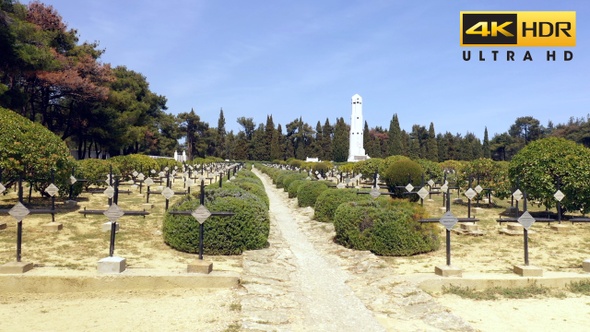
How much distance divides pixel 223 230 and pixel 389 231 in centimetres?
410

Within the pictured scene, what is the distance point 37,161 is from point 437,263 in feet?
43.7

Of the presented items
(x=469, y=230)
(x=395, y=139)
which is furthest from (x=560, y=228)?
(x=395, y=139)

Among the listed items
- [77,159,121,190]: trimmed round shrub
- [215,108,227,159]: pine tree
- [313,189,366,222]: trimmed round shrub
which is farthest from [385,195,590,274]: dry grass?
[215,108,227,159]: pine tree

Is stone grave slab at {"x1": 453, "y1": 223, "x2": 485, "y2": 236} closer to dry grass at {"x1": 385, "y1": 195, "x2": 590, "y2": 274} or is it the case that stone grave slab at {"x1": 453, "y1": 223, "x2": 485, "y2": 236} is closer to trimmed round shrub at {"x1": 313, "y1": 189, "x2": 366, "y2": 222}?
dry grass at {"x1": 385, "y1": 195, "x2": 590, "y2": 274}

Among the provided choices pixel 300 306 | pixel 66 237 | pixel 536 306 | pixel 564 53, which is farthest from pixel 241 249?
pixel 564 53

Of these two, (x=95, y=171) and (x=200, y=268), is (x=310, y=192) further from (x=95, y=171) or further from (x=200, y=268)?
(x=95, y=171)

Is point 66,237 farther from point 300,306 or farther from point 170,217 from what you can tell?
point 300,306

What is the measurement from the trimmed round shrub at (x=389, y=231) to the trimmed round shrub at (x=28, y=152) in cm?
1078

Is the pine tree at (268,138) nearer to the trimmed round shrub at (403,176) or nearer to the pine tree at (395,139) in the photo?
the pine tree at (395,139)

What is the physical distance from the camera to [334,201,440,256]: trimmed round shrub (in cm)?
980

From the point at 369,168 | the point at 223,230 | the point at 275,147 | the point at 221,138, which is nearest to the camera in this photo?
the point at 223,230

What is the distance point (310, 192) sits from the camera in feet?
62.6

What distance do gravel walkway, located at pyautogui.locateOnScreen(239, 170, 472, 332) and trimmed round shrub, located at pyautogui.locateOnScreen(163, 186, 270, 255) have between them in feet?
1.47

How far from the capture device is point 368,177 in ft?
118
